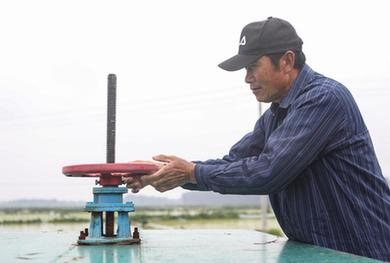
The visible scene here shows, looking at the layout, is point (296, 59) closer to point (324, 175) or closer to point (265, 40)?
point (265, 40)

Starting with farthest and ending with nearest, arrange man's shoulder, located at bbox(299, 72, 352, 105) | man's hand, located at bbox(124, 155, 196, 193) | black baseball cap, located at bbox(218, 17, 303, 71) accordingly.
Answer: black baseball cap, located at bbox(218, 17, 303, 71)
man's hand, located at bbox(124, 155, 196, 193)
man's shoulder, located at bbox(299, 72, 352, 105)

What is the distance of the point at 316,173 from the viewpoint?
2514 millimetres

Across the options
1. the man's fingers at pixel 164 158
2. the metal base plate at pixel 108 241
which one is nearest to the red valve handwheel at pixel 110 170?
the man's fingers at pixel 164 158

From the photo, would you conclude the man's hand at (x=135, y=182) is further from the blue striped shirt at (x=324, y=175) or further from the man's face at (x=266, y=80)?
the man's face at (x=266, y=80)

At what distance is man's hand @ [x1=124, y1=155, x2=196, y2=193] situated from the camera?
8.51 ft

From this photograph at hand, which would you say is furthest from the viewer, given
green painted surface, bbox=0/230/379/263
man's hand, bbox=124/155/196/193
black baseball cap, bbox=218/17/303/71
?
black baseball cap, bbox=218/17/303/71

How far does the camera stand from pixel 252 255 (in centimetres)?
219

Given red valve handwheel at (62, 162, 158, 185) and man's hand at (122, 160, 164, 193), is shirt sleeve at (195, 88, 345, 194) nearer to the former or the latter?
red valve handwheel at (62, 162, 158, 185)

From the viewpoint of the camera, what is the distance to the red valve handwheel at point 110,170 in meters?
2.55

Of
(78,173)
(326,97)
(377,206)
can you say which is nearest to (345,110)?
(326,97)

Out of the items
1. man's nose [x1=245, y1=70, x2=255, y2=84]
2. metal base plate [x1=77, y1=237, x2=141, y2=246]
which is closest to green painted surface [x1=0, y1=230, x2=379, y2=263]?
metal base plate [x1=77, y1=237, x2=141, y2=246]

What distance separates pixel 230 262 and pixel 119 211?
0.78 metres

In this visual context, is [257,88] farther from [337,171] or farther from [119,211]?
[119,211]

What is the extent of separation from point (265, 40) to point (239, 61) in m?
0.15
